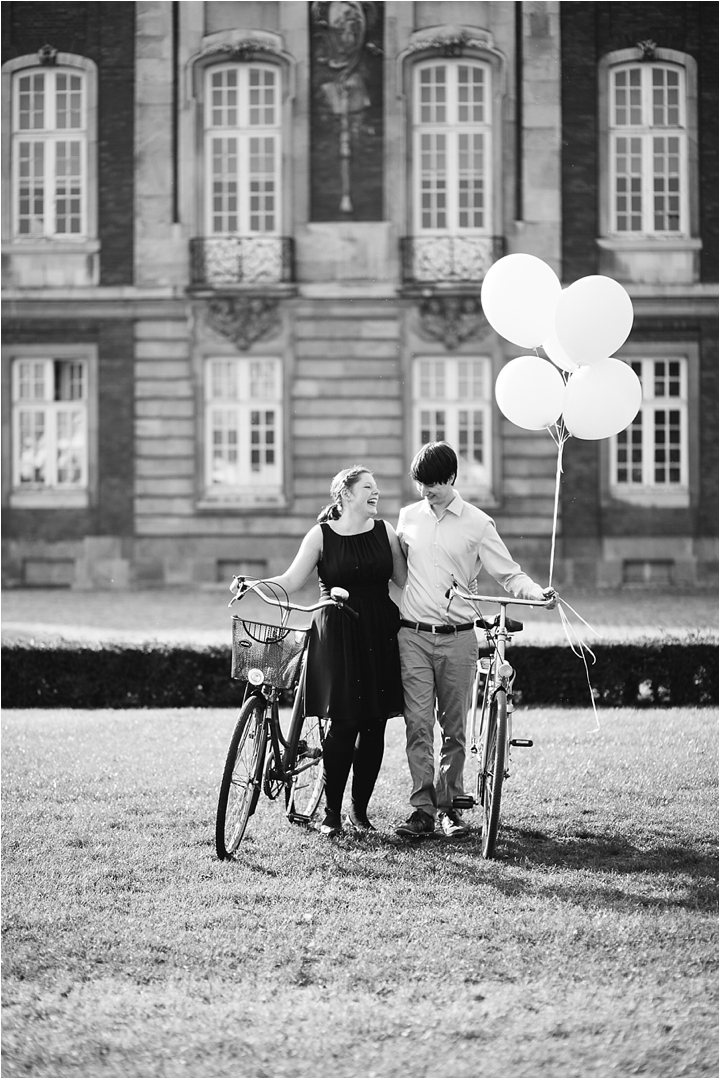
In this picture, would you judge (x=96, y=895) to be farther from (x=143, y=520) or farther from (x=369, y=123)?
(x=369, y=123)

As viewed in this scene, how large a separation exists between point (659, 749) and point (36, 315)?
52.0ft

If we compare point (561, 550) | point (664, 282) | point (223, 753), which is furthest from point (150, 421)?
point (223, 753)

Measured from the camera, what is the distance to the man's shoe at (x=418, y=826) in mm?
5910

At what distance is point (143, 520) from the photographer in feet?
68.7

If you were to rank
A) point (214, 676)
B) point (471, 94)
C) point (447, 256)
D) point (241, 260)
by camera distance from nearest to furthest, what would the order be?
point (214, 676) → point (447, 256) → point (241, 260) → point (471, 94)

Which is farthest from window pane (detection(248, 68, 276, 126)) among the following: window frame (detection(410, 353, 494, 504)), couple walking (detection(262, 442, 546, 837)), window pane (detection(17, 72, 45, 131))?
couple walking (detection(262, 442, 546, 837))

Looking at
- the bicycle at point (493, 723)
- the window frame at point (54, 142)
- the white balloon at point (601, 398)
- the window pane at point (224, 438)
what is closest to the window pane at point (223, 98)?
the window frame at point (54, 142)

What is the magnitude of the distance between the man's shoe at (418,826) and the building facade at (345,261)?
14.8 m

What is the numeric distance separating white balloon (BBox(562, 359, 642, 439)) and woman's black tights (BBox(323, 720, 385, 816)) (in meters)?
2.08

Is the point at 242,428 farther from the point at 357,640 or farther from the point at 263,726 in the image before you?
the point at 263,726

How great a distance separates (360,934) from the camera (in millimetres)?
4586

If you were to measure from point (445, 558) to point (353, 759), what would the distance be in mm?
1056

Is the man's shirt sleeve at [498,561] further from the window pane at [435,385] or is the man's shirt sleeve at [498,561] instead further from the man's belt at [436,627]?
the window pane at [435,385]

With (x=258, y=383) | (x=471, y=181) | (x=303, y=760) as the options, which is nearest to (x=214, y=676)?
(x=303, y=760)
